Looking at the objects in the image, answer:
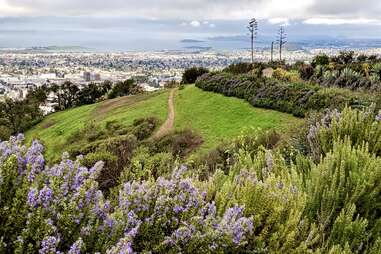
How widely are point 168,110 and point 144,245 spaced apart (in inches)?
1104

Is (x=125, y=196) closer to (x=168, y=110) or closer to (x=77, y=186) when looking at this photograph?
(x=77, y=186)

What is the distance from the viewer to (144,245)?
11.6 ft

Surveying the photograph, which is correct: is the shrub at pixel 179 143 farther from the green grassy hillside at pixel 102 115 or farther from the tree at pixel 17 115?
the tree at pixel 17 115

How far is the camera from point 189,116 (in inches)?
1141

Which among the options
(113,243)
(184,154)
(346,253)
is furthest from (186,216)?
(184,154)

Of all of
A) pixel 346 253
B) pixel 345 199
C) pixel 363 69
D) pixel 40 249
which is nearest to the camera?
pixel 40 249

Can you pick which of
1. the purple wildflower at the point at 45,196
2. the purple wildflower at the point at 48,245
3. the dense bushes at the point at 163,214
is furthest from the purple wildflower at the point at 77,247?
the purple wildflower at the point at 45,196

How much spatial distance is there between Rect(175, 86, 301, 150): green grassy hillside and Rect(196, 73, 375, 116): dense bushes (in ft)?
1.40

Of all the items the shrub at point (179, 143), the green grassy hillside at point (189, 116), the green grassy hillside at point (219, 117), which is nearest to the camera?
the shrub at point (179, 143)

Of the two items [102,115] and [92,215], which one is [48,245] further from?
[102,115]

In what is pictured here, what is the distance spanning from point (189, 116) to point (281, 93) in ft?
19.5

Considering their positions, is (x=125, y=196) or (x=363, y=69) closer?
(x=125, y=196)

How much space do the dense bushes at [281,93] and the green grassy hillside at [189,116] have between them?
46 cm

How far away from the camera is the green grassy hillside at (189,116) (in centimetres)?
2436
